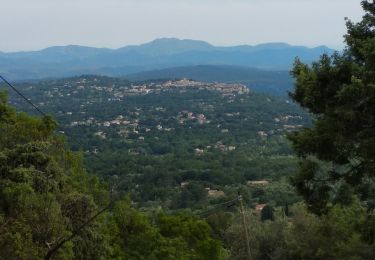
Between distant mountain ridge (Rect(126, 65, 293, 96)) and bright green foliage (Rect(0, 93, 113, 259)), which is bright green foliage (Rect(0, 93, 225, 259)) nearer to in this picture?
bright green foliage (Rect(0, 93, 113, 259))

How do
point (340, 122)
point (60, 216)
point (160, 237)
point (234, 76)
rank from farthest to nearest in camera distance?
point (234, 76), point (160, 237), point (60, 216), point (340, 122)

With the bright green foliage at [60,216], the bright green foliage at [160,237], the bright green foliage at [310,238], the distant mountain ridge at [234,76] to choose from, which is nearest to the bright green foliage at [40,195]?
the bright green foliage at [60,216]

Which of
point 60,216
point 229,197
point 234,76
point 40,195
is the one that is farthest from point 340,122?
point 234,76

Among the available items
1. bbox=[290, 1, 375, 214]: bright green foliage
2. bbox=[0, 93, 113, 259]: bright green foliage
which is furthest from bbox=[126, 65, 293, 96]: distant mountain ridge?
bbox=[290, 1, 375, 214]: bright green foliage

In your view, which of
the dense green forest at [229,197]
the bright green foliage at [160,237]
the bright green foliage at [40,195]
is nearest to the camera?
the dense green forest at [229,197]

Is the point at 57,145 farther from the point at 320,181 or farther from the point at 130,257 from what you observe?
the point at 320,181

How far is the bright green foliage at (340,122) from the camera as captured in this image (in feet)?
20.8

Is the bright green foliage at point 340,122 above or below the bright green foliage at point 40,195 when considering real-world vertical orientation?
above

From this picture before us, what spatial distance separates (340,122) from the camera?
661cm

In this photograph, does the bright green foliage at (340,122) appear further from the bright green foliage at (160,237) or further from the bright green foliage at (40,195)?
the bright green foliage at (160,237)

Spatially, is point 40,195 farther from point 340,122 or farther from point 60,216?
point 340,122

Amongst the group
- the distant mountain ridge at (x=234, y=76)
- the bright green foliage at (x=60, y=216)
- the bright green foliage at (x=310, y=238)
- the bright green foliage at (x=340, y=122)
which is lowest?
the distant mountain ridge at (x=234, y=76)

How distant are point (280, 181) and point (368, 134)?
3374 centimetres

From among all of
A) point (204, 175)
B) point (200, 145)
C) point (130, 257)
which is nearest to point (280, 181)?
point (204, 175)
